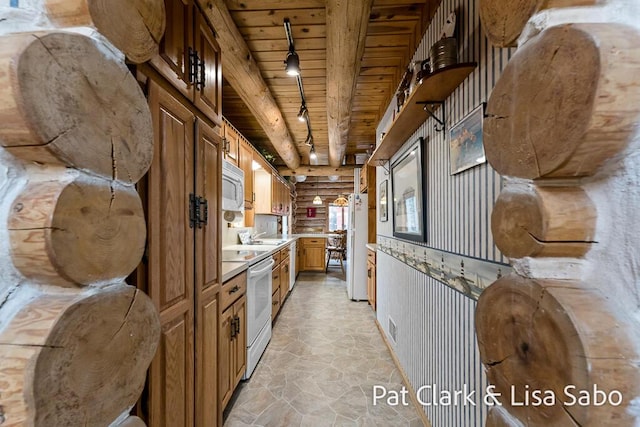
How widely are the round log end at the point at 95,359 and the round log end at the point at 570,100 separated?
2.97ft

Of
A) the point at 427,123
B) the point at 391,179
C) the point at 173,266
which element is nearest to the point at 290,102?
the point at 391,179

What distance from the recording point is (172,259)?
38.0 inches

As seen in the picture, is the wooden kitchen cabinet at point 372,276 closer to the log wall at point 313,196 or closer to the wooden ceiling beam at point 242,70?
the wooden ceiling beam at point 242,70

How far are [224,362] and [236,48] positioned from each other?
219cm

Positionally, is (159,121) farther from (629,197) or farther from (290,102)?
(290,102)

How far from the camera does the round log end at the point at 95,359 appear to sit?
0.43m

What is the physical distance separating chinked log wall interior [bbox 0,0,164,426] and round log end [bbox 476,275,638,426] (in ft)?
2.82

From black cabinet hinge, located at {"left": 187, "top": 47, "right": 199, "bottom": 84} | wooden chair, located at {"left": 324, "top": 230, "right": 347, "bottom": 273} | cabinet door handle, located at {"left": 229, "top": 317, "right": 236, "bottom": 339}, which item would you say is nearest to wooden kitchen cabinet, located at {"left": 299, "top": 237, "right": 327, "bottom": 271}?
wooden chair, located at {"left": 324, "top": 230, "right": 347, "bottom": 273}

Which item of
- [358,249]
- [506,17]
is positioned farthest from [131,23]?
[358,249]

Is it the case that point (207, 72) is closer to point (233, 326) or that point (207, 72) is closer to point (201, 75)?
point (201, 75)

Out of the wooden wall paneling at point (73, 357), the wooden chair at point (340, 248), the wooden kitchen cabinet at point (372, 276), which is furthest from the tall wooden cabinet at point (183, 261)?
the wooden chair at point (340, 248)

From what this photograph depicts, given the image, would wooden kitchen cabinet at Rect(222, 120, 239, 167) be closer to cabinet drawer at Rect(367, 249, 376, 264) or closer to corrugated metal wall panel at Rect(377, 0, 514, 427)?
corrugated metal wall panel at Rect(377, 0, 514, 427)

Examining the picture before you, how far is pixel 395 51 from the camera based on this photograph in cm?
222

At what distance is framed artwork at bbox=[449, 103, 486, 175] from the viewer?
1.08 meters
